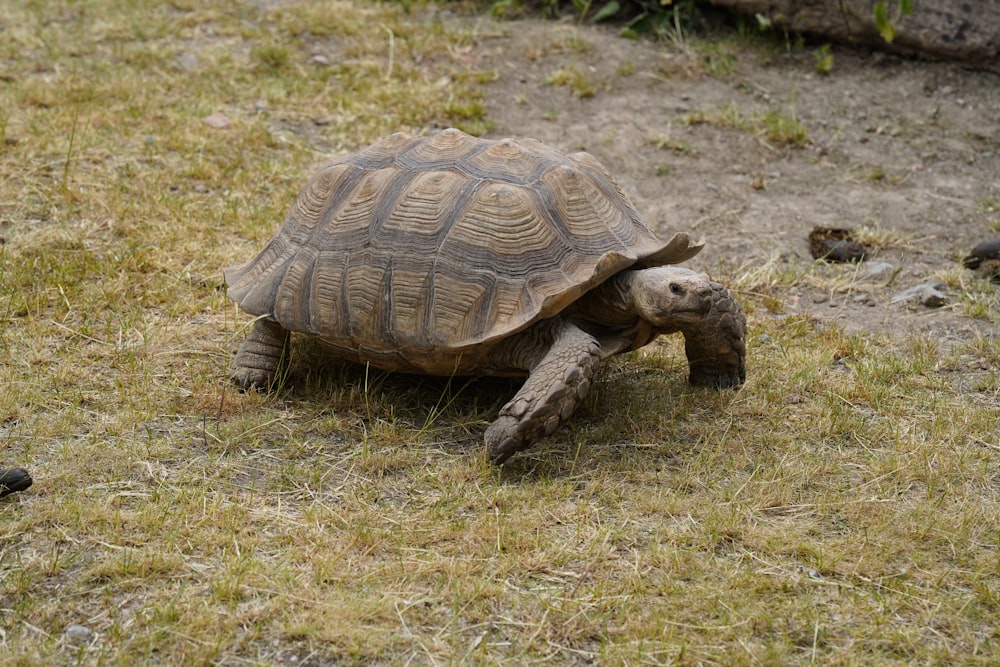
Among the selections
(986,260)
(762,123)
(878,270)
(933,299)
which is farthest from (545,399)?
(762,123)

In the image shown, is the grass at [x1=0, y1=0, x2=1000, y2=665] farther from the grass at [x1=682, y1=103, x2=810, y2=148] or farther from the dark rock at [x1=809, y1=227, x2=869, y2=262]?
the grass at [x1=682, y1=103, x2=810, y2=148]

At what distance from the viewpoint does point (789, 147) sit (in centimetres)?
652

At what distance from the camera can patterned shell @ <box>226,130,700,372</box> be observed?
3588mm

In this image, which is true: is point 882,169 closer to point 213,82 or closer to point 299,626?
point 213,82

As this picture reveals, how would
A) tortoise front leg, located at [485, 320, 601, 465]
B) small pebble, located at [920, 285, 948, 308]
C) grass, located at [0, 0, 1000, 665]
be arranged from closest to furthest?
grass, located at [0, 0, 1000, 665], tortoise front leg, located at [485, 320, 601, 465], small pebble, located at [920, 285, 948, 308]

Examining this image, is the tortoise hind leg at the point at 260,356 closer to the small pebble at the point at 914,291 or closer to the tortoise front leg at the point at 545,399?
the tortoise front leg at the point at 545,399

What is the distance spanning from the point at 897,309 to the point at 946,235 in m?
0.96

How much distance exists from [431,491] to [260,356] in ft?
3.29

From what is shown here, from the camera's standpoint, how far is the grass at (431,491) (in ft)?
8.97

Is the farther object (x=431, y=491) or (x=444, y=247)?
(x=444, y=247)

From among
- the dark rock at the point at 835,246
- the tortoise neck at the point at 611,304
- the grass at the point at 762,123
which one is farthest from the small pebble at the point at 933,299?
the grass at the point at 762,123

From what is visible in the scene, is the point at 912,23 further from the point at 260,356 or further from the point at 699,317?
the point at 260,356

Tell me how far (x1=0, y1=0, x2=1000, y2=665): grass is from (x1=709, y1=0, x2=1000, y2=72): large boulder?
2.74 m

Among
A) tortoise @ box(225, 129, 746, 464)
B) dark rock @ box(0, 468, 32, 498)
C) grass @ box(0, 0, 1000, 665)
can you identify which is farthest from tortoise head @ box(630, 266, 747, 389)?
dark rock @ box(0, 468, 32, 498)
